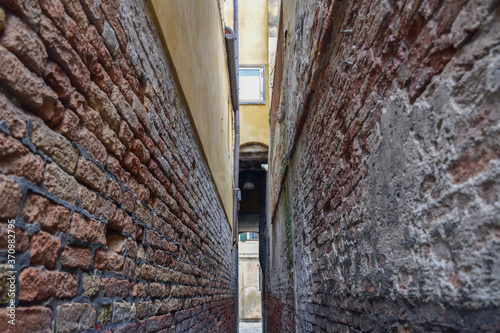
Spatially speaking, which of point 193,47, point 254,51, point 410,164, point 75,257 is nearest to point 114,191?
point 75,257

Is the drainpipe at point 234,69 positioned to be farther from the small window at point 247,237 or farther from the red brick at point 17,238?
the small window at point 247,237

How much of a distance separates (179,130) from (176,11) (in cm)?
88

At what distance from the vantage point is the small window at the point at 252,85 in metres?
11.8

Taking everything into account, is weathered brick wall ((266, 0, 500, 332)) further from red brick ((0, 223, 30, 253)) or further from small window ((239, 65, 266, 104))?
small window ((239, 65, 266, 104))

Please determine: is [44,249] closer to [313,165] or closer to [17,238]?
[17,238]

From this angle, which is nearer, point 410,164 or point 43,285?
point 43,285

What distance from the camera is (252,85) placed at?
39.1 feet

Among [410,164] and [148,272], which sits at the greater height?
[410,164]

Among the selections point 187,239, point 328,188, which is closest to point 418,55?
point 328,188

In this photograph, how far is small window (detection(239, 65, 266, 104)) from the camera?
11.8 meters

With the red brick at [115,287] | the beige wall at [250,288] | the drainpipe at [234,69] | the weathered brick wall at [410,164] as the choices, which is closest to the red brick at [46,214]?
the red brick at [115,287]

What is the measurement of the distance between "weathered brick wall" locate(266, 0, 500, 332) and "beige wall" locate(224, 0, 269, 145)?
8.90 m

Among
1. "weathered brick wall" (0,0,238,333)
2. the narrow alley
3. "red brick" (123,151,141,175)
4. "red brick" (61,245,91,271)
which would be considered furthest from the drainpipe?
"red brick" (61,245,91,271)

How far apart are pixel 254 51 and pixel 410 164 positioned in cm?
1135
